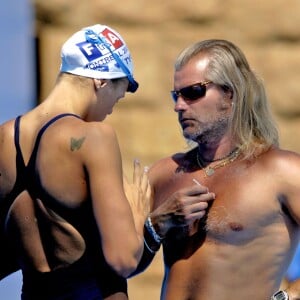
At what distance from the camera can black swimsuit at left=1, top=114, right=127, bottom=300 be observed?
3.70 metres

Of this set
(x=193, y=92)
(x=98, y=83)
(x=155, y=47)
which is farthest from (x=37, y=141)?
(x=155, y=47)

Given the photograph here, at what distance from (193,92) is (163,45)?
1762mm

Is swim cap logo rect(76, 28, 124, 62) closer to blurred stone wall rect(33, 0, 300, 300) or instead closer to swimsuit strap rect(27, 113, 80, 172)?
swimsuit strap rect(27, 113, 80, 172)

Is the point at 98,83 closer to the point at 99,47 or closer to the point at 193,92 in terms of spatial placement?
the point at 99,47

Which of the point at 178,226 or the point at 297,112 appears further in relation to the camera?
the point at 297,112

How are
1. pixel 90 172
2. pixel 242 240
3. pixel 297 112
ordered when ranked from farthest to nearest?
pixel 297 112, pixel 242 240, pixel 90 172

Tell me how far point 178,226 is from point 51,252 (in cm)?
52

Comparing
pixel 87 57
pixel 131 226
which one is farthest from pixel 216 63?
pixel 131 226

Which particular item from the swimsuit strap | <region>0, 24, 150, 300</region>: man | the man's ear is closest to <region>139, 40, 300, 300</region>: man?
<region>0, 24, 150, 300</region>: man

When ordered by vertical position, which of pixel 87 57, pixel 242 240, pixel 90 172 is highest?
pixel 87 57

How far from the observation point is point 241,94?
4.22 m

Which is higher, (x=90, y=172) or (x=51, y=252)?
(x=90, y=172)

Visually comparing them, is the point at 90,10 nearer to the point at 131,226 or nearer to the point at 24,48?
the point at 24,48

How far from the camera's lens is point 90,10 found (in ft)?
19.3
